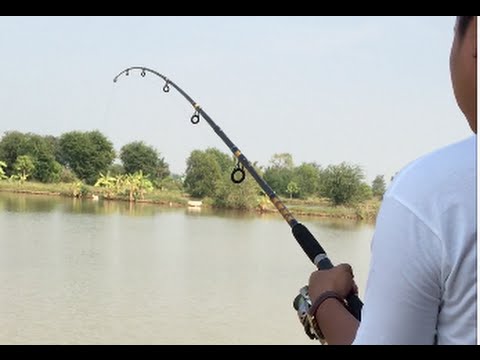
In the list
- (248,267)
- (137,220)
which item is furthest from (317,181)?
(248,267)

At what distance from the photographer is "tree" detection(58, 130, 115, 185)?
99.2 ft

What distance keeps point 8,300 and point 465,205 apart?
25.8 ft

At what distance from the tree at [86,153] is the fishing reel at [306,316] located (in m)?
29.2

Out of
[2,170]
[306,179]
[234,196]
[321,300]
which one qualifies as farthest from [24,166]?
[321,300]

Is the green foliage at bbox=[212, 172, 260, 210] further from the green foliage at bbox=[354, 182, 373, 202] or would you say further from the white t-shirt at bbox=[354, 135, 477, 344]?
the white t-shirt at bbox=[354, 135, 477, 344]

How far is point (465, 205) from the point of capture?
47 cm

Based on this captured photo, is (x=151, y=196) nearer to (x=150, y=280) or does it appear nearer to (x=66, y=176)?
(x=66, y=176)

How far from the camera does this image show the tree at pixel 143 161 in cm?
2955

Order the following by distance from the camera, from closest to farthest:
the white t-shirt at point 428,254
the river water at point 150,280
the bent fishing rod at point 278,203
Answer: the white t-shirt at point 428,254
the bent fishing rod at point 278,203
the river water at point 150,280

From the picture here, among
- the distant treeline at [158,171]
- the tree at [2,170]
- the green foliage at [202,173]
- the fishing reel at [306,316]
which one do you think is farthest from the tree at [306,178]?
the fishing reel at [306,316]

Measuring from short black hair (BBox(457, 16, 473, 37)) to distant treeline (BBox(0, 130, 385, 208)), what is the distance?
24.9 m

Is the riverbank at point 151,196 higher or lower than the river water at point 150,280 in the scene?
higher

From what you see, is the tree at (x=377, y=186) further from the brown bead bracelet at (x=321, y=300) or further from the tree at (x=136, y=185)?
the brown bead bracelet at (x=321, y=300)
